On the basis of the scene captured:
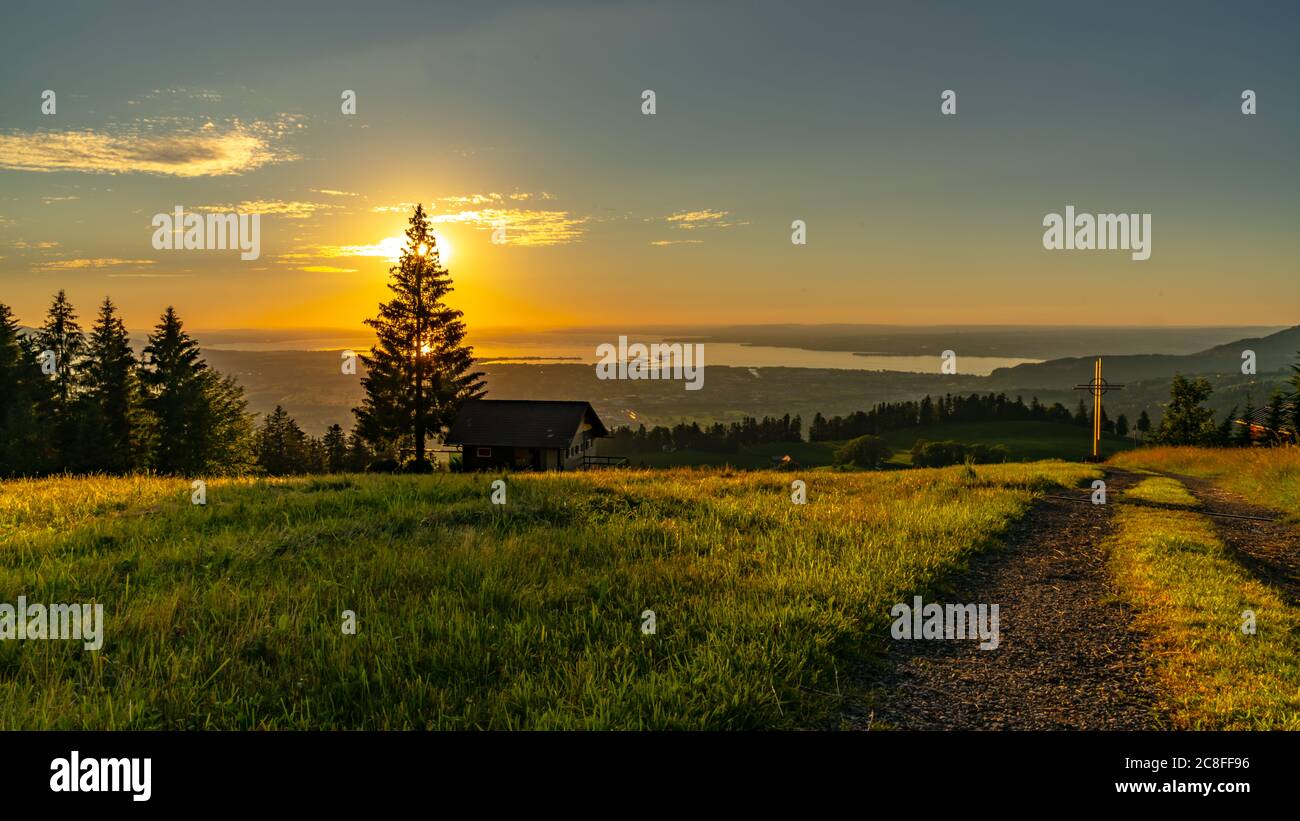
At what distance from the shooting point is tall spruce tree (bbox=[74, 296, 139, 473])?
4981 cm

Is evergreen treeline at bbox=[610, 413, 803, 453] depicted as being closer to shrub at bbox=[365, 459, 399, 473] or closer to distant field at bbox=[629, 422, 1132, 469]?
distant field at bbox=[629, 422, 1132, 469]

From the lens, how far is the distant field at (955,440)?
107938 millimetres

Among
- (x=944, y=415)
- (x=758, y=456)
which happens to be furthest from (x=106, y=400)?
(x=944, y=415)

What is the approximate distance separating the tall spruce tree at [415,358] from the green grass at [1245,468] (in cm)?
4464

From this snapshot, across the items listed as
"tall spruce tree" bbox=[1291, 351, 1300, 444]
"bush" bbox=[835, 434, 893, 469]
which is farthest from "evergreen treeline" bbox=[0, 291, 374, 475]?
"bush" bbox=[835, 434, 893, 469]

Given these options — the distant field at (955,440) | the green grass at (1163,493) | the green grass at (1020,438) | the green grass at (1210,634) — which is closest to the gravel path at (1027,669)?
the green grass at (1210,634)

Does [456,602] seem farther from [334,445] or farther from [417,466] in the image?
[334,445]

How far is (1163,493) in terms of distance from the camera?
699 inches

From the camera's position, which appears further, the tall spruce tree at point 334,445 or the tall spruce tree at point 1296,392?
the tall spruce tree at point 334,445

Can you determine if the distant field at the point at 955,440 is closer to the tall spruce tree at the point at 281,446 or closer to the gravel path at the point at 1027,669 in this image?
the tall spruce tree at the point at 281,446

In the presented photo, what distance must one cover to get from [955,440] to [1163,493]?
113464mm

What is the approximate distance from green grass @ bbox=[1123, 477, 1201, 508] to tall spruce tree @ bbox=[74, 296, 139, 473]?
207ft
